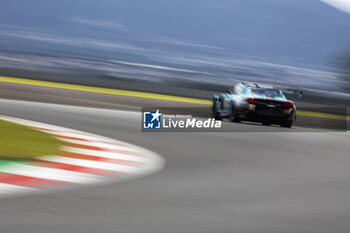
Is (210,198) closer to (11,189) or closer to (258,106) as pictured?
(11,189)

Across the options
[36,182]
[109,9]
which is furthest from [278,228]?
[109,9]

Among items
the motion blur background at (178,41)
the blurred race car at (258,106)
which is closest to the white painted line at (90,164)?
the blurred race car at (258,106)

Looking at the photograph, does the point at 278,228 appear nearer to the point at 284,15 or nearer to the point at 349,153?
the point at 349,153

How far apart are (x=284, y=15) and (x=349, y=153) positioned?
11088cm

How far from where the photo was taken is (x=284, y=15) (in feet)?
392

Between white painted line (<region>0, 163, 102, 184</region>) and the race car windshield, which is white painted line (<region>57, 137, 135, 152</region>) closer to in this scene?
white painted line (<region>0, 163, 102, 184</region>)

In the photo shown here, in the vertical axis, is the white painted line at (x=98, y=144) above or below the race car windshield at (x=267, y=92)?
below

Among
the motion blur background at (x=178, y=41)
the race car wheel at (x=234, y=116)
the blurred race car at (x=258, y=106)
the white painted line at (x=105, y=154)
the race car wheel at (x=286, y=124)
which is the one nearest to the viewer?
the white painted line at (x=105, y=154)

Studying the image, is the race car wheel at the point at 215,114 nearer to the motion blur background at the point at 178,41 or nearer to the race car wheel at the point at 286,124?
the race car wheel at the point at 286,124

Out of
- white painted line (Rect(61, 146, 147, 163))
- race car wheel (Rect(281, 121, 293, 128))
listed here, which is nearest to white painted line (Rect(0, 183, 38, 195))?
white painted line (Rect(61, 146, 147, 163))

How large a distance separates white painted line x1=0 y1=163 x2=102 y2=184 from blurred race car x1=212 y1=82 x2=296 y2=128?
907 cm

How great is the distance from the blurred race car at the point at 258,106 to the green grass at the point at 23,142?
6.11m

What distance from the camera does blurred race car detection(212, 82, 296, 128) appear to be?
51.6 ft

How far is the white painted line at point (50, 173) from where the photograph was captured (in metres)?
6.67
